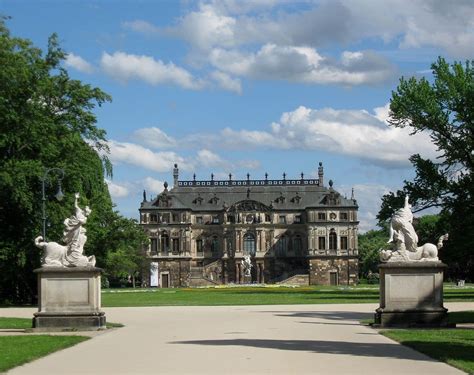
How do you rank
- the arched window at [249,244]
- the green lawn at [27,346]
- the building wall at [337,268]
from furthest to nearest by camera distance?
the arched window at [249,244] → the building wall at [337,268] → the green lawn at [27,346]

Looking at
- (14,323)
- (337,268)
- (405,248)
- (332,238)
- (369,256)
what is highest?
(332,238)

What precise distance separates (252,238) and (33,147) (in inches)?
2946

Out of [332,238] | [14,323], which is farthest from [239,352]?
[332,238]

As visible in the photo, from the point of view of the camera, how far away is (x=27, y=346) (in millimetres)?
18594

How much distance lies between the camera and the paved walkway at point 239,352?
14336 millimetres

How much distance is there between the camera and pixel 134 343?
19.4 meters

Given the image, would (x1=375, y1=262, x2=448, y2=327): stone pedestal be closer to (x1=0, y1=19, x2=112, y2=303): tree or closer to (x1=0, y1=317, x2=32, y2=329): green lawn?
(x1=0, y1=317, x2=32, y2=329): green lawn

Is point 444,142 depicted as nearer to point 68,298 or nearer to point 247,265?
point 68,298

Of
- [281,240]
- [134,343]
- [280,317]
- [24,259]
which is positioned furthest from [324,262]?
[134,343]

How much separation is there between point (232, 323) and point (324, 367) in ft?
37.8

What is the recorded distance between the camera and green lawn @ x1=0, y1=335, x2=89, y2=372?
1575 cm

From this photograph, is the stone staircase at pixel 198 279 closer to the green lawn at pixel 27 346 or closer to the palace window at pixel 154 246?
the palace window at pixel 154 246

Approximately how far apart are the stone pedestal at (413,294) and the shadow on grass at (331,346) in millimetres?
5136

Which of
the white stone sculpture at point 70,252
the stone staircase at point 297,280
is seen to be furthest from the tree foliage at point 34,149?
the stone staircase at point 297,280
